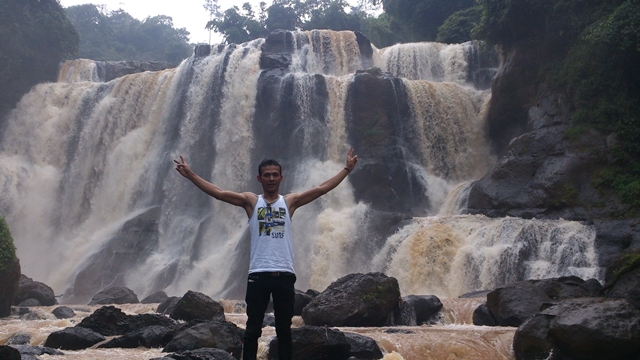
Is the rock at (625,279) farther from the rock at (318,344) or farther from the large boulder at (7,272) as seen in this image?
the large boulder at (7,272)

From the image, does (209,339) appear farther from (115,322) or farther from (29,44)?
(29,44)

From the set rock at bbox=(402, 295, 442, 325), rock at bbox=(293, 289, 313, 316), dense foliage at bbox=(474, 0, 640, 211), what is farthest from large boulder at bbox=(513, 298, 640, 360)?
dense foliage at bbox=(474, 0, 640, 211)

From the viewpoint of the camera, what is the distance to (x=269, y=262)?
4270mm

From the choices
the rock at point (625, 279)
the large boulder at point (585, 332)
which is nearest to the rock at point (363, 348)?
the large boulder at point (585, 332)

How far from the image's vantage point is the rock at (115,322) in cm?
990

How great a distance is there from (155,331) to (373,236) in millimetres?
10773

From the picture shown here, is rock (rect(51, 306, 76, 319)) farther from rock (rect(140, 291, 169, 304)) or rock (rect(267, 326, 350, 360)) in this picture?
rock (rect(267, 326, 350, 360))

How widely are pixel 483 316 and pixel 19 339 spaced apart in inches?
320

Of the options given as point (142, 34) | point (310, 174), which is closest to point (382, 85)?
point (310, 174)

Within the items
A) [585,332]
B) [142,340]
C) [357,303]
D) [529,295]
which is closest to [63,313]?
[142,340]

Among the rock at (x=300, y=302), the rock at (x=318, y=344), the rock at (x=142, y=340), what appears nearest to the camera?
Result: the rock at (x=318, y=344)

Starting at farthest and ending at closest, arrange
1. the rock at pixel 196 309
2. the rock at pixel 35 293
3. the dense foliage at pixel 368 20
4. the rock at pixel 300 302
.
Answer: the dense foliage at pixel 368 20, the rock at pixel 35 293, the rock at pixel 300 302, the rock at pixel 196 309

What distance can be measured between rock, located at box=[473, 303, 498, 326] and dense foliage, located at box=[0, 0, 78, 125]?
28.0 meters

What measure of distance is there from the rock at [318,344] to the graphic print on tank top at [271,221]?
340 centimetres
